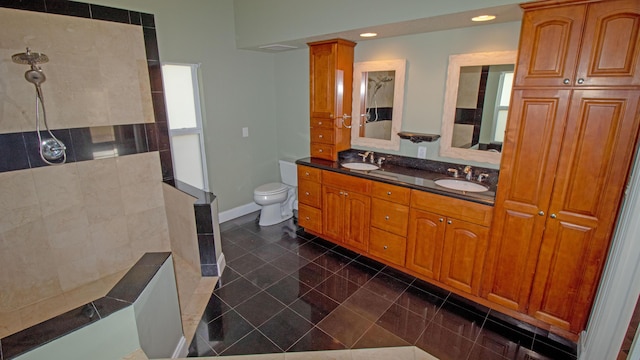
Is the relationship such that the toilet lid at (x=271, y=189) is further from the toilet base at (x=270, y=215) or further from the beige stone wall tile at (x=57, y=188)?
the beige stone wall tile at (x=57, y=188)

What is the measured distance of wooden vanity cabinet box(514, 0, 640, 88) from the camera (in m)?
1.62

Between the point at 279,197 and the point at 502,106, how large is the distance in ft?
8.06

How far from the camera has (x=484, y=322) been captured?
2.24m

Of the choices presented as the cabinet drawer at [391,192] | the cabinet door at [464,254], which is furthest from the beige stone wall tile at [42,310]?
the cabinet door at [464,254]

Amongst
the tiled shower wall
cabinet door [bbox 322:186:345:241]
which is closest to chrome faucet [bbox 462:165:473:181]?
cabinet door [bbox 322:186:345:241]

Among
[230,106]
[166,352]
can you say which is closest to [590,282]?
[166,352]

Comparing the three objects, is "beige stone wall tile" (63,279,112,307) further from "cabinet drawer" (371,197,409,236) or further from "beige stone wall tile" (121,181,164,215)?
"cabinet drawer" (371,197,409,236)

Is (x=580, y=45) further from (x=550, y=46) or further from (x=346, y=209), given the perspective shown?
(x=346, y=209)

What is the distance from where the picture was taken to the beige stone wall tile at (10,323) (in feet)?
7.36

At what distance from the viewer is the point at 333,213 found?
317 cm

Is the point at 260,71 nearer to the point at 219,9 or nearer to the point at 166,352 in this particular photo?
the point at 219,9

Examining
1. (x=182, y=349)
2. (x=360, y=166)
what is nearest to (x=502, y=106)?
(x=360, y=166)

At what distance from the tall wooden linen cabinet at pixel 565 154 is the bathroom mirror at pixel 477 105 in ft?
1.75

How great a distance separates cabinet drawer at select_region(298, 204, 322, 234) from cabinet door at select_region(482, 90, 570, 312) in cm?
165
